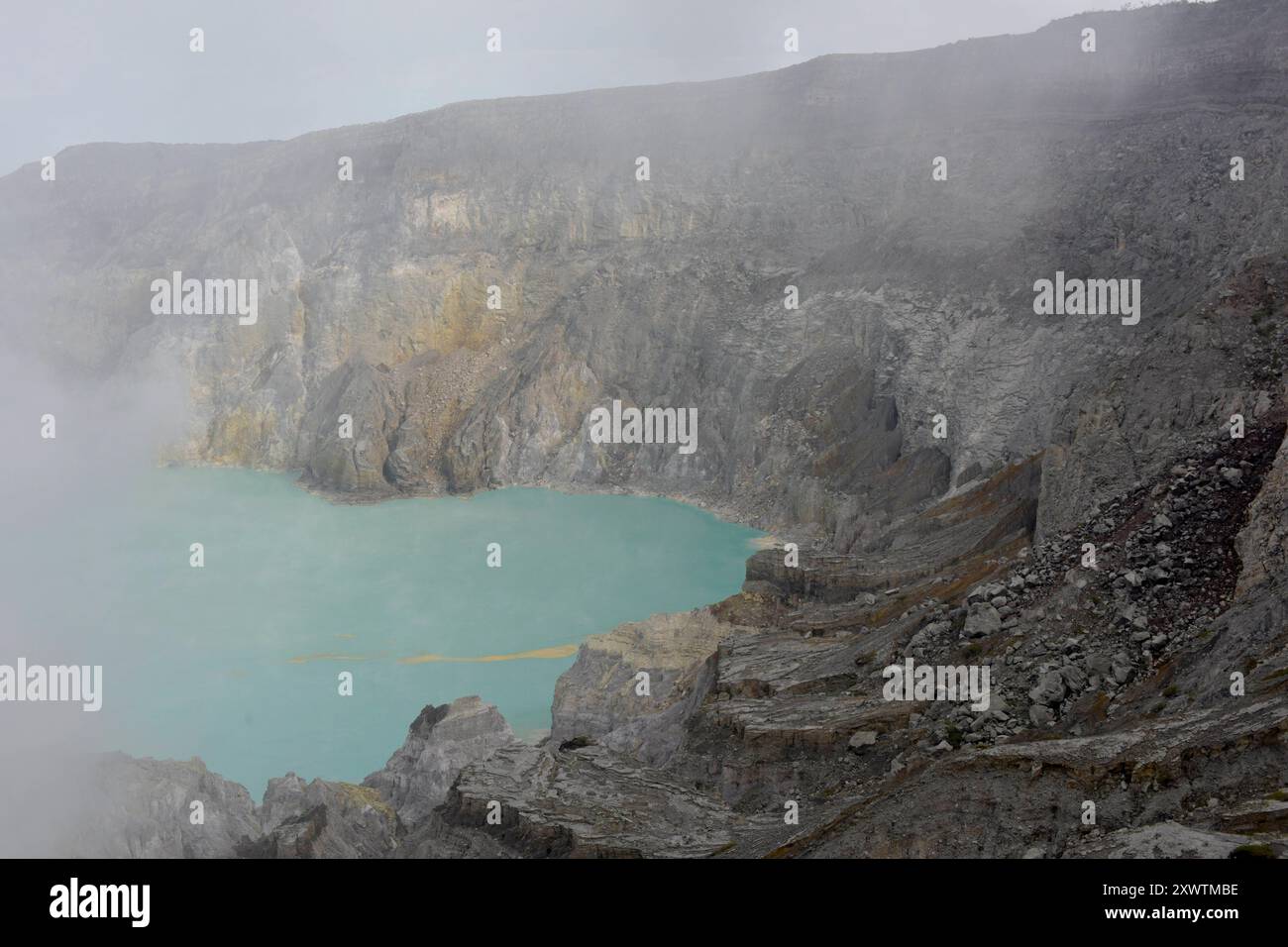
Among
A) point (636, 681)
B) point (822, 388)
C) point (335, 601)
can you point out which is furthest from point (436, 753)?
point (822, 388)

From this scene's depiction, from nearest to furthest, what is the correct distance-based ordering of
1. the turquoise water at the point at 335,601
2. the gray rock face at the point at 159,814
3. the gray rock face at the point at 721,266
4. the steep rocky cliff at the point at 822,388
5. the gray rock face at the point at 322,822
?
the steep rocky cliff at the point at 822,388 < the gray rock face at the point at 322,822 < the gray rock face at the point at 159,814 < the turquoise water at the point at 335,601 < the gray rock face at the point at 721,266

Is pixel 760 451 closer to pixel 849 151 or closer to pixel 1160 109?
pixel 849 151

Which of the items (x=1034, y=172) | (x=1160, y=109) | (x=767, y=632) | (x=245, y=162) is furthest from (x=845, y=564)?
(x=245, y=162)

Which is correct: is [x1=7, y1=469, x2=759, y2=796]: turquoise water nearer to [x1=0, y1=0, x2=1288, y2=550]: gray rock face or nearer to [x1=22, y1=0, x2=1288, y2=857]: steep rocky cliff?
[x1=22, y1=0, x2=1288, y2=857]: steep rocky cliff

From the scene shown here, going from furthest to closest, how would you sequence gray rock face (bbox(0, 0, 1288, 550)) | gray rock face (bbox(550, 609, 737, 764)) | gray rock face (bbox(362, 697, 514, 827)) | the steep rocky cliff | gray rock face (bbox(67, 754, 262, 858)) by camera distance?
gray rock face (bbox(0, 0, 1288, 550)), gray rock face (bbox(362, 697, 514, 827)), gray rock face (bbox(550, 609, 737, 764)), gray rock face (bbox(67, 754, 262, 858)), the steep rocky cliff

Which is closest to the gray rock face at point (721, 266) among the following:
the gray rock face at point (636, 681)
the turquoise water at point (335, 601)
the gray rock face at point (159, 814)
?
the turquoise water at point (335, 601)

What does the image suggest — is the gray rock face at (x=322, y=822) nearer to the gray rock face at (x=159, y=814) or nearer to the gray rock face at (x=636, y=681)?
the gray rock face at (x=159, y=814)

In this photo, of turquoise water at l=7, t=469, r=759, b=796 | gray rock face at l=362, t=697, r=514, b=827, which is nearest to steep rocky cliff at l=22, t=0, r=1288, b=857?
gray rock face at l=362, t=697, r=514, b=827
